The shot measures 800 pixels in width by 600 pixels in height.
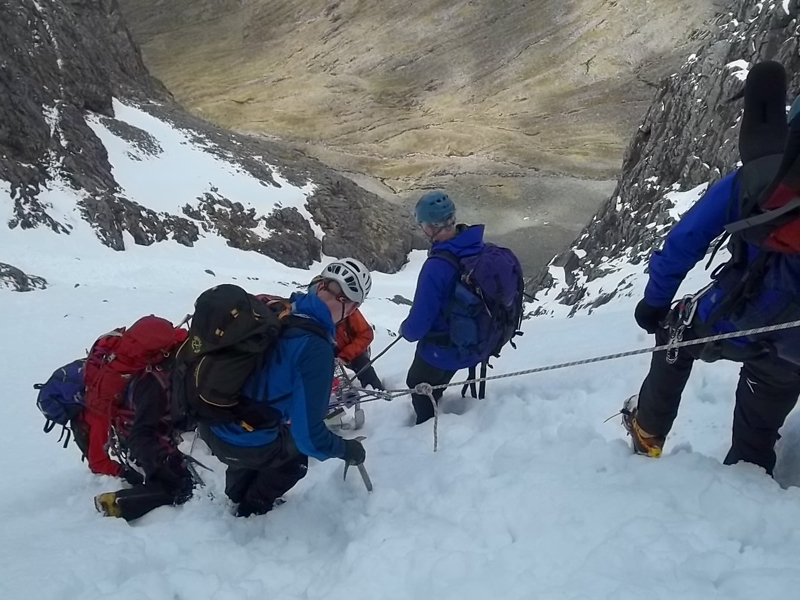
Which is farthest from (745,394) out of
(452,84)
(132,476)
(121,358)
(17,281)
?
(452,84)

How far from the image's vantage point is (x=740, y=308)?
3053mm

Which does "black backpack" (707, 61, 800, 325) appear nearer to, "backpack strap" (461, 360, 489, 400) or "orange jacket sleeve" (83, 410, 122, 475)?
"backpack strap" (461, 360, 489, 400)

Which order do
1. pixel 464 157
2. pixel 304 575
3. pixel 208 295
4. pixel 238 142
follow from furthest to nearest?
pixel 464 157 < pixel 238 142 < pixel 304 575 < pixel 208 295

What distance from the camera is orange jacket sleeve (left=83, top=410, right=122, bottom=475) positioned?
4242mm

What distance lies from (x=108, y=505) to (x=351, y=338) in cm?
254

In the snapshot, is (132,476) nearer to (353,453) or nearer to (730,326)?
(353,453)

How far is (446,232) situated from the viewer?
462 cm

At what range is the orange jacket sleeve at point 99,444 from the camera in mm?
4242

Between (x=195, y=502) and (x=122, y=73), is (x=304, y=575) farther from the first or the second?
(x=122, y=73)

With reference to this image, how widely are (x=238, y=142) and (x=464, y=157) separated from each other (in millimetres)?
16842

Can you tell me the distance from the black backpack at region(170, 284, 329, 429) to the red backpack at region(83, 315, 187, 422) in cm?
54

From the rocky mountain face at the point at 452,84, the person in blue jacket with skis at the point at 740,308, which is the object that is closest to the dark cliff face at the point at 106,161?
→ the rocky mountain face at the point at 452,84

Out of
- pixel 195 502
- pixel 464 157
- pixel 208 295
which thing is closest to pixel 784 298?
pixel 208 295

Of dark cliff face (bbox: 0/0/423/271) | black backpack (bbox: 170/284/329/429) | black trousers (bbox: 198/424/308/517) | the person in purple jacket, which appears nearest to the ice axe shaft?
black trousers (bbox: 198/424/308/517)
